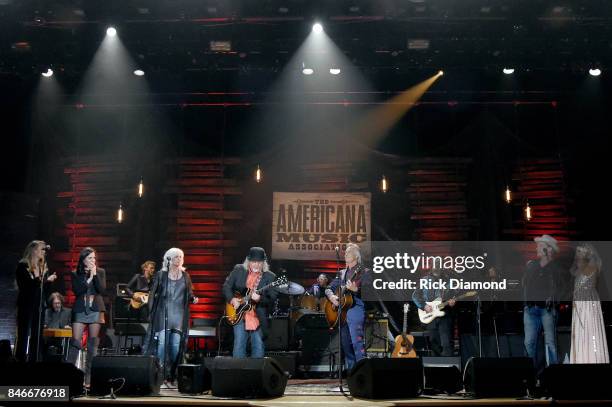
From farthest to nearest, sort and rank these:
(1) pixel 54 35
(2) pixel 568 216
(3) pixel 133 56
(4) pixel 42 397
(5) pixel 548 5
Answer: (2) pixel 568 216
(3) pixel 133 56
(1) pixel 54 35
(5) pixel 548 5
(4) pixel 42 397

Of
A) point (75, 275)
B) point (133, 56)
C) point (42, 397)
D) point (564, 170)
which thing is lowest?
point (42, 397)

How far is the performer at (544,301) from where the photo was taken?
8195mm

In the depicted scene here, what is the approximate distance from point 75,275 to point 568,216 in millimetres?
9796

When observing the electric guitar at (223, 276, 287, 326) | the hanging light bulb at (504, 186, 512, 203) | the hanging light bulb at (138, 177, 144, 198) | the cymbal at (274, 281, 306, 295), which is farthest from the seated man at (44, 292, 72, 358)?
the hanging light bulb at (504, 186, 512, 203)

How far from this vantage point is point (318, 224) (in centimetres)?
1318

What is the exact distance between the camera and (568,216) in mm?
12719

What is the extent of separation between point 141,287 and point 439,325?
17.8 feet

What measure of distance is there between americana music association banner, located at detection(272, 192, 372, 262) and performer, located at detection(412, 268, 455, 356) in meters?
2.14

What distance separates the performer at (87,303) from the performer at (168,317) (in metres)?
0.81

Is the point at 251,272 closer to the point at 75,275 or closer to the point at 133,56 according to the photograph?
the point at 75,275

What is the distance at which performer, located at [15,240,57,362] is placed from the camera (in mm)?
7844

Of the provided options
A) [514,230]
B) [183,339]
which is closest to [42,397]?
[183,339]

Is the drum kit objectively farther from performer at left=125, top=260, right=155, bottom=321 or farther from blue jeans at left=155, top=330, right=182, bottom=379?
blue jeans at left=155, top=330, right=182, bottom=379

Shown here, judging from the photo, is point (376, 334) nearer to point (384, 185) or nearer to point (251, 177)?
point (384, 185)
